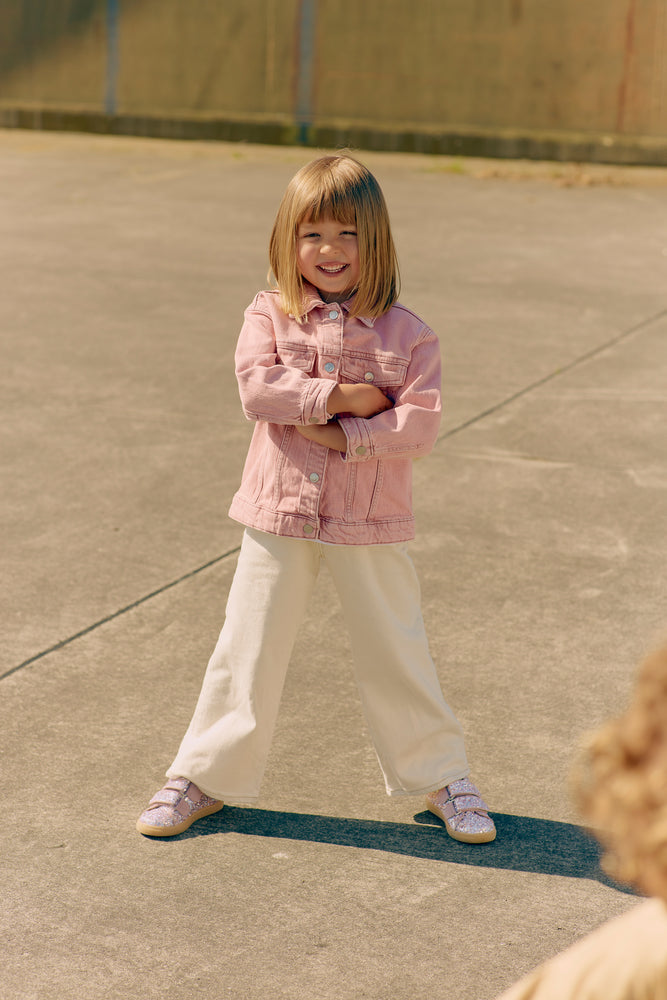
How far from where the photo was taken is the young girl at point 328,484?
3.14 m

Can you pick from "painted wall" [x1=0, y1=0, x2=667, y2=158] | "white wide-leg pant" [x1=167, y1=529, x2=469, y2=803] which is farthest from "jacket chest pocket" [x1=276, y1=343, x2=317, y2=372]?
"painted wall" [x1=0, y1=0, x2=667, y2=158]

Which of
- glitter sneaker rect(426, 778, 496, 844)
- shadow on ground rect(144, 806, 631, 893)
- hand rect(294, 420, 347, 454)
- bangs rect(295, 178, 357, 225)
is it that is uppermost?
bangs rect(295, 178, 357, 225)

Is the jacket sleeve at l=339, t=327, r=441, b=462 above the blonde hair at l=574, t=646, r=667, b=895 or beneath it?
beneath

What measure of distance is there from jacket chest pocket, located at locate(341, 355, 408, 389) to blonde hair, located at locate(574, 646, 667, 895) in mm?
2135

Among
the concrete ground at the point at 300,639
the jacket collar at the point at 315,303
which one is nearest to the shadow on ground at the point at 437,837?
the concrete ground at the point at 300,639

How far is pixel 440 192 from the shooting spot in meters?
14.8

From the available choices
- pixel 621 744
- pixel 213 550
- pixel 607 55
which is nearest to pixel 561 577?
pixel 213 550

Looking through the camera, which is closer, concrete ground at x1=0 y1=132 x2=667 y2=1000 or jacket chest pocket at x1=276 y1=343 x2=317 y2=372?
concrete ground at x1=0 y1=132 x2=667 y2=1000

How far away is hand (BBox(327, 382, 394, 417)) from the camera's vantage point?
3.14 metres

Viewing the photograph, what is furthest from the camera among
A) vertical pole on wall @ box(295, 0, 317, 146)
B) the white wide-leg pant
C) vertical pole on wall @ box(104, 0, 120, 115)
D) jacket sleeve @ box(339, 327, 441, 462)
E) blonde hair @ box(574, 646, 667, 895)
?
vertical pole on wall @ box(104, 0, 120, 115)

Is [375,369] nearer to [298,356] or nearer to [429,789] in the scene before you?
[298,356]

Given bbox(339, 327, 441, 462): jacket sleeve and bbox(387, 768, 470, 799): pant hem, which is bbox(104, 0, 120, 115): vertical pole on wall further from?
bbox(387, 768, 470, 799): pant hem

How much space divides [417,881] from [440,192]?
12433 millimetres

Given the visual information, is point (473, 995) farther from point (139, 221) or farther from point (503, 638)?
Answer: point (139, 221)
